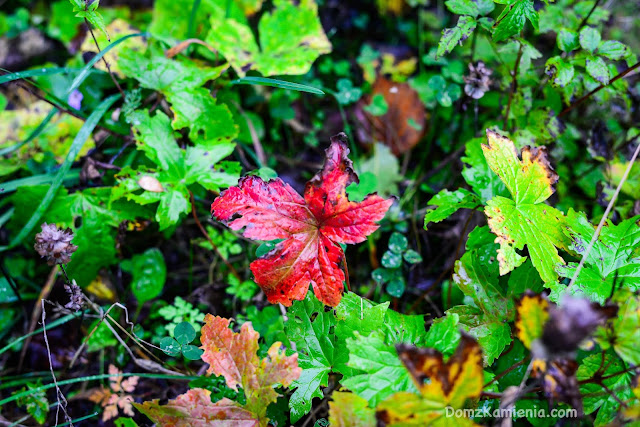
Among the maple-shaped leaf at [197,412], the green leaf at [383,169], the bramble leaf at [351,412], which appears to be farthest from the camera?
the green leaf at [383,169]

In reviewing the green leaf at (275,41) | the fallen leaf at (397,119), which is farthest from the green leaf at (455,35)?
the fallen leaf at (397,119)

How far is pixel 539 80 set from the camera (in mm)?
2246

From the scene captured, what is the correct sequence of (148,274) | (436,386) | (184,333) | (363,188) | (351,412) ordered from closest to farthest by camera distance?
(436,386), (351,412), (184,333), (148,274), (363,188)

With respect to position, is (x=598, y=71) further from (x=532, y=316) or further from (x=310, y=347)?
(x=310, y=347)

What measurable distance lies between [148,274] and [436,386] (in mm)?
1636

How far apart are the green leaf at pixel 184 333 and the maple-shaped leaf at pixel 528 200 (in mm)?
1318

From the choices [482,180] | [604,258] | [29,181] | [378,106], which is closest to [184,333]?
[29,181]

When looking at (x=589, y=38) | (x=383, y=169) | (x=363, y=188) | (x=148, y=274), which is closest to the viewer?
(x=589, y=38)

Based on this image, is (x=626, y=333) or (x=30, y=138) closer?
(x=626, y=333)

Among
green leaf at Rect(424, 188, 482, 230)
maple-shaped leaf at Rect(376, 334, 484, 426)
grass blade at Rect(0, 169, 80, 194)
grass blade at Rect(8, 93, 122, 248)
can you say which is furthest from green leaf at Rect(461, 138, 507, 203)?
grass blade at Rect(0, 169, 80, 194)

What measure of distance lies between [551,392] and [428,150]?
1733 millimetres

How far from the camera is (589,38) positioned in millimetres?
1865

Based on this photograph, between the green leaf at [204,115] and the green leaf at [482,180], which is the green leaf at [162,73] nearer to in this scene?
the green leaf at [204,115]

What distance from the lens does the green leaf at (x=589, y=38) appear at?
6.10ft
